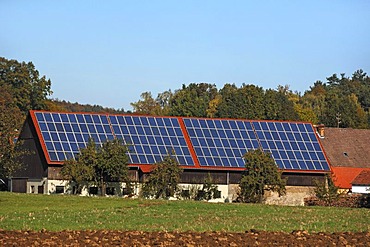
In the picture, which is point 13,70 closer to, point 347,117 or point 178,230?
point 347,117

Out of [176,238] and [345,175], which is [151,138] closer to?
[345,175]

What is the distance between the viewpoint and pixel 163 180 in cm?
6456

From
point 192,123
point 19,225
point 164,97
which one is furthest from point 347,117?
point 19,225

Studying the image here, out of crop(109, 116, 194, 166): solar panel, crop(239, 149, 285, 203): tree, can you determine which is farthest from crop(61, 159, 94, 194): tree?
crop(239, 149, 285, 203): tree

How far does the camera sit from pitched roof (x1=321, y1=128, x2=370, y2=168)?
79.3 meters

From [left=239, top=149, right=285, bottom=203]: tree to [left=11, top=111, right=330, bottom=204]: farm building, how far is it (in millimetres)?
3894

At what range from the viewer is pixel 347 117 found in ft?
411

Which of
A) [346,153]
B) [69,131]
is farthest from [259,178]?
[346,153]

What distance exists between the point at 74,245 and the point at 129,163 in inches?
1578

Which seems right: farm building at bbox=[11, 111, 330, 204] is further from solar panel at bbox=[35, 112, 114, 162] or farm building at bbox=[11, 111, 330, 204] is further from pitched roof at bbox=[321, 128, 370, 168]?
pitched roof at bbox=[321, 128, 370, 168]

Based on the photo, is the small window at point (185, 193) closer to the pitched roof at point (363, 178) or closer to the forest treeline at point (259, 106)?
the pitched roof at point (363, 178)

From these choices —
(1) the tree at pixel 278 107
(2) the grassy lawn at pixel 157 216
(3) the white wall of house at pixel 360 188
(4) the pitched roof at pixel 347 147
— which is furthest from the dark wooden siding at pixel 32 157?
(1) the tree at pixel 278 107

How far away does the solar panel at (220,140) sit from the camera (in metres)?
69.1

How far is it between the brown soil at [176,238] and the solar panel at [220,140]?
37731 millimetres
